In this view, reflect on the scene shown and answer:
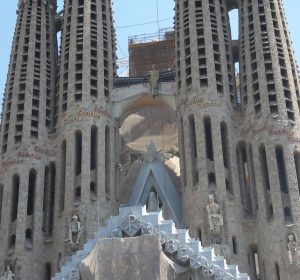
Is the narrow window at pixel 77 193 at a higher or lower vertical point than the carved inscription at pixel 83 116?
lower

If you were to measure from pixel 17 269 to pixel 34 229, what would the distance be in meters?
2.14

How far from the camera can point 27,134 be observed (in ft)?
127

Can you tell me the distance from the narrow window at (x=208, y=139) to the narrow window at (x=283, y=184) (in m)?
3.01

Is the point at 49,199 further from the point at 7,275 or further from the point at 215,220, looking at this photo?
the point at 215,220

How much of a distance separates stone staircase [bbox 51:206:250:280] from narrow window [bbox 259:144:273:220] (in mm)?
5297

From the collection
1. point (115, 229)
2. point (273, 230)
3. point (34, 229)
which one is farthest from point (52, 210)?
point (273, 230)

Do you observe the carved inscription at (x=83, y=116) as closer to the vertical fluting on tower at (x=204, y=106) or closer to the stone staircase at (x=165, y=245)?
the vertical fluting on tower at (x=204, y=106)

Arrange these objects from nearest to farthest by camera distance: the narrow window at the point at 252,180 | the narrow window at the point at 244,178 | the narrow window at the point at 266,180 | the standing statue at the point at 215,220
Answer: the standing statue at the point at 215,220, the narrow window at the point at 266,180, the narrow window at the point at 252,180, the narrow window at the point at 244,178

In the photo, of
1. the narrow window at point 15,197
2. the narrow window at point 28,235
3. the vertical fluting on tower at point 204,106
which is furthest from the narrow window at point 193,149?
the narrow window at point 15,197

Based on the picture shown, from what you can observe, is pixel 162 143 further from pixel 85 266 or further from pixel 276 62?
pixel 85 266

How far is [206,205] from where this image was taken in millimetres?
35250

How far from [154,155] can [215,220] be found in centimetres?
746

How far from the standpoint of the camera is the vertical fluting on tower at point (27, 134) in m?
35.8

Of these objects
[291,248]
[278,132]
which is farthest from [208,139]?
[291,248]
